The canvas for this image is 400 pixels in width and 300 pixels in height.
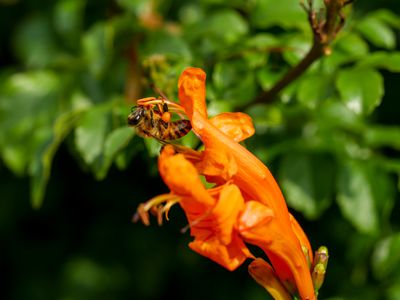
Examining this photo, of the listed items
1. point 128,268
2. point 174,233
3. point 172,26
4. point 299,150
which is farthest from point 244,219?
point 128,268

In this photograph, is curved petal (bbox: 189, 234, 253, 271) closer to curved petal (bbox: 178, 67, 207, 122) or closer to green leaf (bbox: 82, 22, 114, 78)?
curved petal (bbox: 178, 67, 207, 122)

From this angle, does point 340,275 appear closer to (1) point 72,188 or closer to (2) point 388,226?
(2) point 388,226

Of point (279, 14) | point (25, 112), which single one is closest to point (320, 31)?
point (279, 14)

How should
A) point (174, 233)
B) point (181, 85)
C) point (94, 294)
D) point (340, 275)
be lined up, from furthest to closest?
point (94, 294) → point (174, 233) → point (340, 275) → point (181, 85)

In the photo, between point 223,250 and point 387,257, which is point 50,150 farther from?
point 387,257

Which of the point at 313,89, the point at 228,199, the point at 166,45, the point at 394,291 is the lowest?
the point at 394,291

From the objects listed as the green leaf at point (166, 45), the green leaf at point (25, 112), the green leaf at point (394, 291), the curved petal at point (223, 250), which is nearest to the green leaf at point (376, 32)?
the green leaf at point (166, 45)

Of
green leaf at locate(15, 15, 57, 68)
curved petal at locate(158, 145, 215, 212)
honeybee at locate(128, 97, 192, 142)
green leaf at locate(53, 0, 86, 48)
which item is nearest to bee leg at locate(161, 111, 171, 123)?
honeybee at locate(128, 97, 192, 142)
